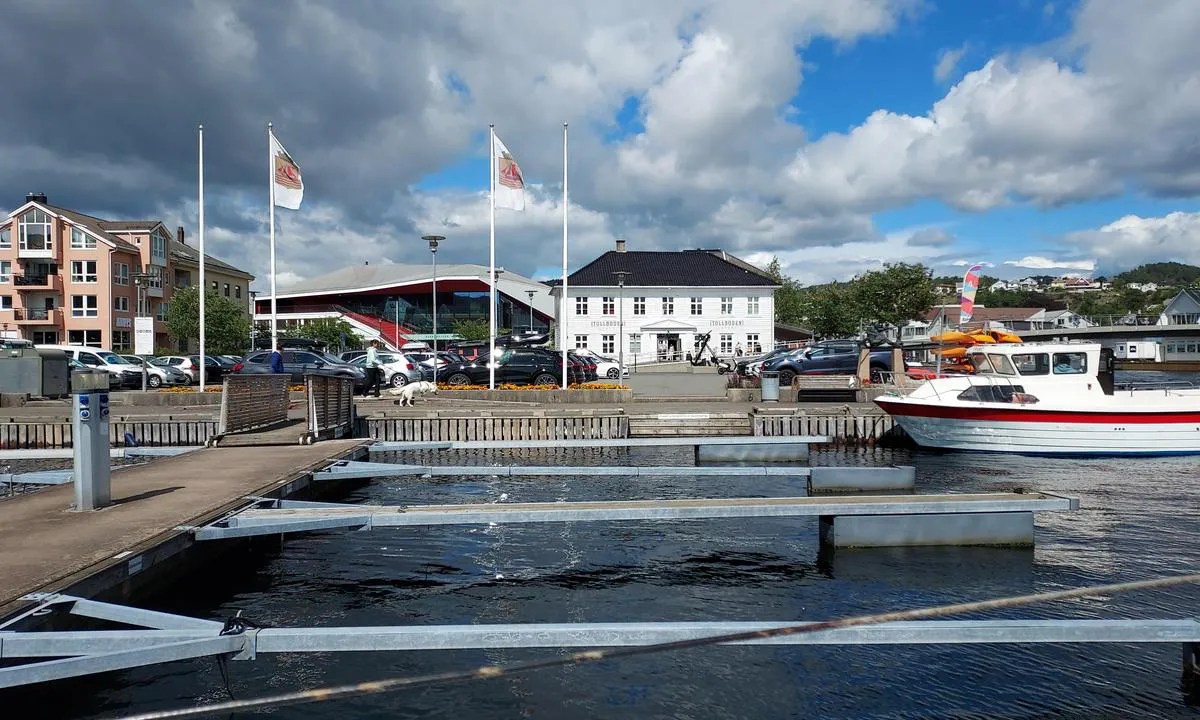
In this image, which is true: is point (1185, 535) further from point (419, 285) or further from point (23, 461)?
point (419, 285)

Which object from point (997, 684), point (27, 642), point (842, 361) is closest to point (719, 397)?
point (842, 361)

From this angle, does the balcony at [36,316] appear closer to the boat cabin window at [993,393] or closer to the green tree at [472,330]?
the green tree at [472,330]

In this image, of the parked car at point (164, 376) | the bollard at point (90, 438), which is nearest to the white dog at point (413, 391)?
the parked car at point (164, 376)

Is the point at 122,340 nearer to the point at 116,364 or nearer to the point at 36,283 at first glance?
the point at 36,283

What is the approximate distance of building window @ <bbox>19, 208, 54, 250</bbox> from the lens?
62.4 metres

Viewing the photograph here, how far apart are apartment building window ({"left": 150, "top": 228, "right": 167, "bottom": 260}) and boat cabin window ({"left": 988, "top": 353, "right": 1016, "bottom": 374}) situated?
6444 cm

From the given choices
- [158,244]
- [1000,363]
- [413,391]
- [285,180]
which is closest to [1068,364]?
[1000,363]

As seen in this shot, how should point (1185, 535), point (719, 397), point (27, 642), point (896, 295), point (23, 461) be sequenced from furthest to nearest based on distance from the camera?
point (896, 295) → point (719, 397) → point (23, 461) → point (1185, 535) → point (27, 642)

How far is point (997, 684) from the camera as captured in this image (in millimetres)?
7484

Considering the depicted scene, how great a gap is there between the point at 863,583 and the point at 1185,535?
5954mm

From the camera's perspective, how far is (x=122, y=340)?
215ft

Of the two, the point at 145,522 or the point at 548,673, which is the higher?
the point at 145,522

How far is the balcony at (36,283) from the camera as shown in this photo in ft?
204

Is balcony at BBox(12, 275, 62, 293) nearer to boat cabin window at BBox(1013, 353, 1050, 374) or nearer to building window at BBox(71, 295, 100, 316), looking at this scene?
building window at BBox(71, 295, 100, 316)
